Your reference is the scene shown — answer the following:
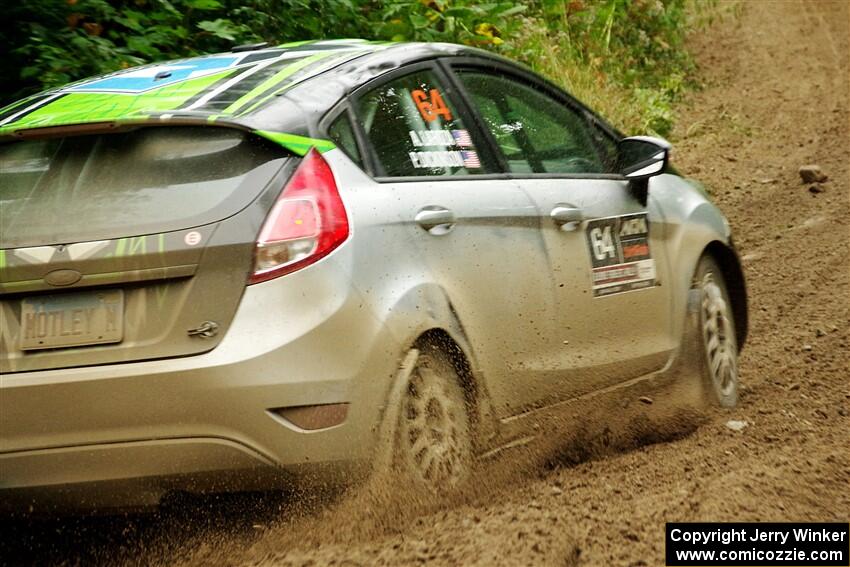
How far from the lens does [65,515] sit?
12.5 ft

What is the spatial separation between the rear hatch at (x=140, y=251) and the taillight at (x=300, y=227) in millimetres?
37

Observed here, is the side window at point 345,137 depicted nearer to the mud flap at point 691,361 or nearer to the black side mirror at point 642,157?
the black side mirror at point 642,157

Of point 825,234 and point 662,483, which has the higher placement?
point 662,483

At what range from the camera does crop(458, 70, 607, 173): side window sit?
16.2 feet

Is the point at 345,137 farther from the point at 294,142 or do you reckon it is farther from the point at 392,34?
the point at 392,34

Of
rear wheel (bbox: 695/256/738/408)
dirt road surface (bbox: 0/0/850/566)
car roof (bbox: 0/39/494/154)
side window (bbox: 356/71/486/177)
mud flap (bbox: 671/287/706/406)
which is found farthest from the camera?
rear wheel (bbox: 695/256/738/408)

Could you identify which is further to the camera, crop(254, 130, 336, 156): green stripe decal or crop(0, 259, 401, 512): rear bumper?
crop(254, 130, 336, 156): green stripe decal

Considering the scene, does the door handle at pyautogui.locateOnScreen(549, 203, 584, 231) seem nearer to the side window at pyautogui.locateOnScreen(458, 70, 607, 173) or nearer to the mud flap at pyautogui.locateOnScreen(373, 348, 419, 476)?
the side window at pyautogui.locateOnScreen(458, 70, 607, 173)

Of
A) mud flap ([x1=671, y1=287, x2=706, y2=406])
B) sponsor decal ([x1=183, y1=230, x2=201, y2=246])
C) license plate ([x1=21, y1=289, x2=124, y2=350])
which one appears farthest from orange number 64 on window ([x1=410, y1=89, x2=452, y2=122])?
mud flap ([x1=671, y1=287, x2=706, y2=406])

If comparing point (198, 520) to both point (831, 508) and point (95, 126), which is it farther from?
point (831, 508)

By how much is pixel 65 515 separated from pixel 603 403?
230 cm

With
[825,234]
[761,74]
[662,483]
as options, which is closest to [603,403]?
[662,483]

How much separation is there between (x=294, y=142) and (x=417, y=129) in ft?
2.56

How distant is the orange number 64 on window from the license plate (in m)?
1.41
